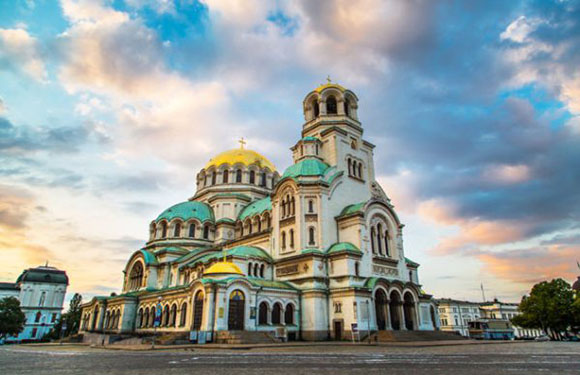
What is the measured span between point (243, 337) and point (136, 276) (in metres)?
26.1

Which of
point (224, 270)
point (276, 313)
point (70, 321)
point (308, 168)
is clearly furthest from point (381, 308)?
point (70, 321)

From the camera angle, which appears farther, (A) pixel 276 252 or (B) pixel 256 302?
(A) pixel 276 252

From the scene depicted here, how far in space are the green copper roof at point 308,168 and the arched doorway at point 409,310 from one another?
14.7 metres

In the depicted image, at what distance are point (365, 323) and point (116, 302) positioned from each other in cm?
2934

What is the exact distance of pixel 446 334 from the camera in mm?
36438

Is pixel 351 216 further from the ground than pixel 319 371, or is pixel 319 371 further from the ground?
pixel 351 216

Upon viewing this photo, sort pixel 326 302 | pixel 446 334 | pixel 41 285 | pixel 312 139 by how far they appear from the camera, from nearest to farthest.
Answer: pixel 326 302
pixel 446 334
pixel 312 139
pixel 41 285

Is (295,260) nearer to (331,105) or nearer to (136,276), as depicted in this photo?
(331,105)

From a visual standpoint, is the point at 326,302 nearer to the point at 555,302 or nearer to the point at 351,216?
the point at 351,216

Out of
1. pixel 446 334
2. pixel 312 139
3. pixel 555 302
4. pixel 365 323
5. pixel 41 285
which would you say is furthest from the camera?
pixel 41 285

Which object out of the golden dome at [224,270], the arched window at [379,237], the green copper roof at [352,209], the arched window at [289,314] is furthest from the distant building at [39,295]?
the arched window at [379,237]

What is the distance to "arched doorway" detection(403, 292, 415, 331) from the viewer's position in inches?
1438

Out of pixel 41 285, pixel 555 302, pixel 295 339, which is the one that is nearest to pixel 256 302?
pixel 295 339

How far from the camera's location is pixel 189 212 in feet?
165
